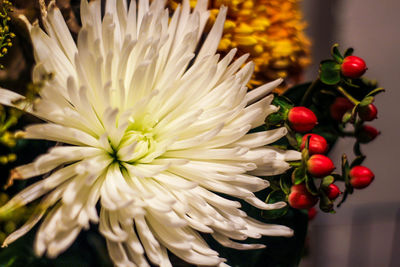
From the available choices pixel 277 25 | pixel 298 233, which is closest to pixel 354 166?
pixel 298 233

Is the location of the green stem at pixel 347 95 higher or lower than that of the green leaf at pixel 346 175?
higher

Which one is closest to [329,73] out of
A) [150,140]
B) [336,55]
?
[336,55]

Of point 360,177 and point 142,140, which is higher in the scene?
point 142,140

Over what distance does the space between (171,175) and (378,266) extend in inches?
30.8

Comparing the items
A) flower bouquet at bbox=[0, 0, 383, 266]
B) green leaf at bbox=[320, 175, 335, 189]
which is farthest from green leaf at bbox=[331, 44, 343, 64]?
green leaf at bbox=[320, 175, 335, 189]

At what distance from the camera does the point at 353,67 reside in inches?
13.1

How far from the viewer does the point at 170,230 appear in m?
0.28

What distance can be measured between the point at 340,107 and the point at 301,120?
6 centimetres

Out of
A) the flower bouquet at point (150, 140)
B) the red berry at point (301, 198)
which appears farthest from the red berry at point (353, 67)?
the red berry at point (301, 198)

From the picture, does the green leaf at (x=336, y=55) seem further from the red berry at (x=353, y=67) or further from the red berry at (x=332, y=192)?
the red berry at (x=332, y=192)

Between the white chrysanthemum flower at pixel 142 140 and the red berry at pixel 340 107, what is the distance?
8 cm

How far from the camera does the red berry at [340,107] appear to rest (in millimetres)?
357

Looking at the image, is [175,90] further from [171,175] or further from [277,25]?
[277,25]

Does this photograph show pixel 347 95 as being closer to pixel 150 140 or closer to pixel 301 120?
pixel 301 120
